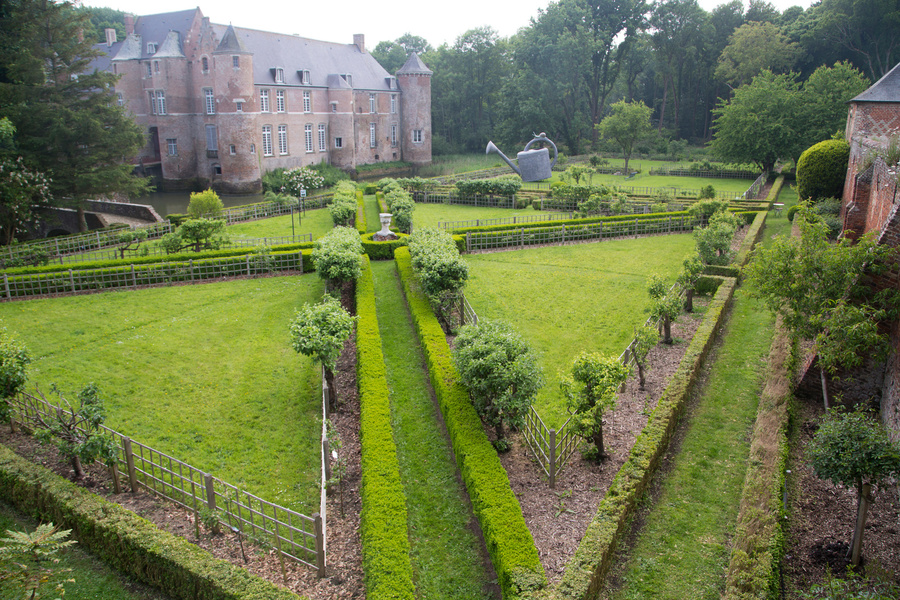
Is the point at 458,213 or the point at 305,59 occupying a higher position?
the point at 305,59

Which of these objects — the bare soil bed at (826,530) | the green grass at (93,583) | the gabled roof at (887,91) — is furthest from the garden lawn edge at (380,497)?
the gabled roof at (887,91)

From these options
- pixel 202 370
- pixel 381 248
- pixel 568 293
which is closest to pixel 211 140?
pixel 381 248

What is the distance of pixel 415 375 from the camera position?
12.6 m

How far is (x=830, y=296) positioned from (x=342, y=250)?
1228 centimetres

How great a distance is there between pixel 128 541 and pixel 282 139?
42462mm

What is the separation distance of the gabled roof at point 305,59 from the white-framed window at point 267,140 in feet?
10.6

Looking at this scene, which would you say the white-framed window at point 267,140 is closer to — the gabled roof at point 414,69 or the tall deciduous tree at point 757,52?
the gabled roof at point 414,69

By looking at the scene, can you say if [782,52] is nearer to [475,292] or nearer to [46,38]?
[475,292]

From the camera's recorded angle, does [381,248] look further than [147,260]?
Yes

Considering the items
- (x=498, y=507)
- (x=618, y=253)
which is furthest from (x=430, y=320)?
(x=618, y=253)

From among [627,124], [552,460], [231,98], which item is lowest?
[552,460]

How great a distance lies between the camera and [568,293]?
18.0 metres

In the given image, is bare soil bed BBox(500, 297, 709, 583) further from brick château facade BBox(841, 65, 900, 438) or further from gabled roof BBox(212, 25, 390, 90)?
gabled roof BBox(212, 25, 390, 90)

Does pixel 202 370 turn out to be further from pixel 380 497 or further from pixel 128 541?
pixel 380 497
